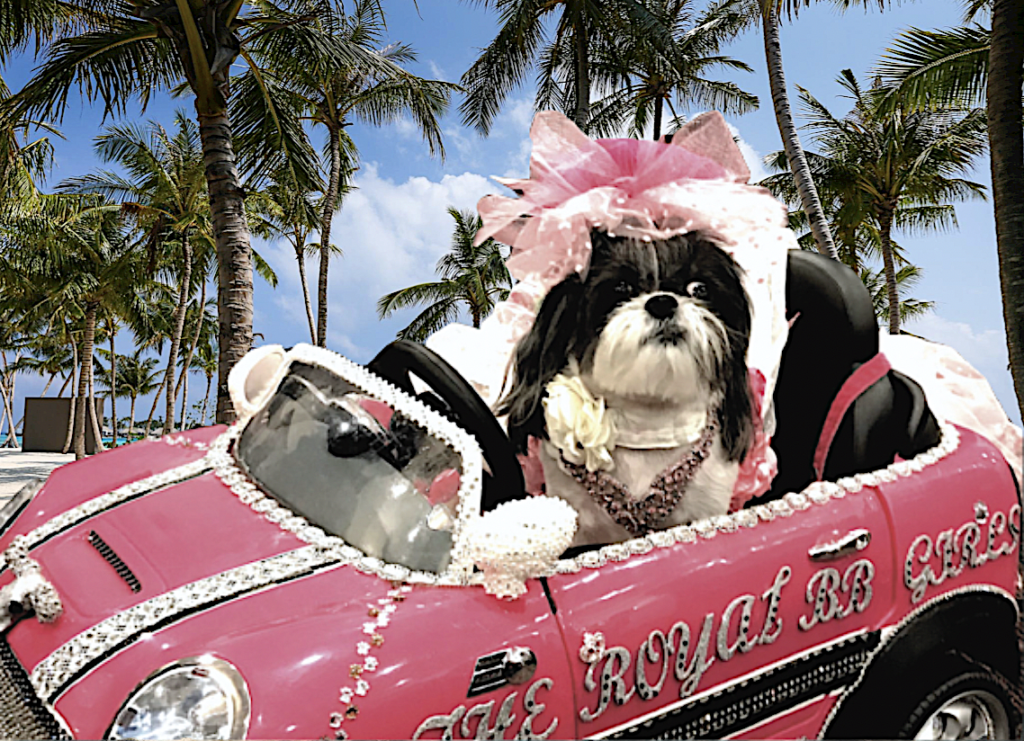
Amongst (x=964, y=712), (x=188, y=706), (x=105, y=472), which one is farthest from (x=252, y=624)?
(x=964, y=712)

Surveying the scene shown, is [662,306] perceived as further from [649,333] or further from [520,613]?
[520,613]

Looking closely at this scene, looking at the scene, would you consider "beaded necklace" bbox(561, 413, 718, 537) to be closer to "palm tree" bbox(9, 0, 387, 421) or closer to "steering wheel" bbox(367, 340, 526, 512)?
"steering wheel" bbox(367, 340, 526, 512)

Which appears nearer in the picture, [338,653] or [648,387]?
[338,653]

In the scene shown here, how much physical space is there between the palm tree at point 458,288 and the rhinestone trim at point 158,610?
73.2ft

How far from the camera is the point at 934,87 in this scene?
10.4 m

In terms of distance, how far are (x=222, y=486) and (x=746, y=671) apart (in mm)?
1477

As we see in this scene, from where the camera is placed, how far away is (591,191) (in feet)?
7.02

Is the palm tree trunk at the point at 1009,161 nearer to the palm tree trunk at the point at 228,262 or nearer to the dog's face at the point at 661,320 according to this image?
the dog's face at the point at 661,320

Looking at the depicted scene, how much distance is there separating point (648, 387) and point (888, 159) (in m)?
17.7

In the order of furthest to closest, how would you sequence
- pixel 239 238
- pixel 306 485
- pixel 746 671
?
1. pixel 239 238
2. pixel 306 485
3. pixel 746 671

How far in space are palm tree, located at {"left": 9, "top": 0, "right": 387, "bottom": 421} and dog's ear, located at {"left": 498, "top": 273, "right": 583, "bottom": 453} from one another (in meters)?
5.20

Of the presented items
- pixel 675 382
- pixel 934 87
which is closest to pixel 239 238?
pixel 675 382

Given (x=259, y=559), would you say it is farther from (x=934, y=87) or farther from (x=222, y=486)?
(x=934, y=87)

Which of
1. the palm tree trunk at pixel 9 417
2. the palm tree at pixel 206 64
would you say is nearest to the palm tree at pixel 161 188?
the palm tree at pixel 206 64
